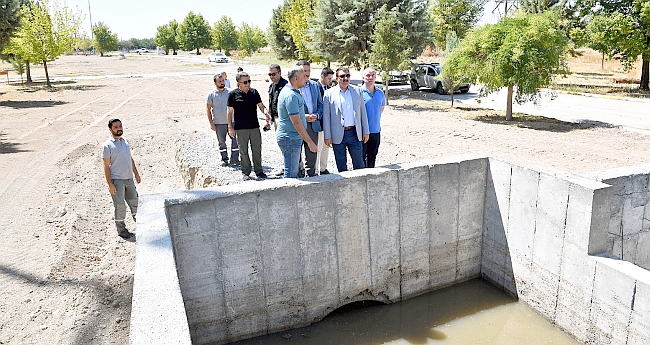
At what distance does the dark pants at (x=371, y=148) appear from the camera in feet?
22.3

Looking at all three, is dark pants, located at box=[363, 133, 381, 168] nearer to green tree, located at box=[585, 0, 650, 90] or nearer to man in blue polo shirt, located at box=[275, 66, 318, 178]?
man in blue polo shirt, located at box=[275, 66, 318, 178]

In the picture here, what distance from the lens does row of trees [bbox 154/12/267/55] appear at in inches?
3054

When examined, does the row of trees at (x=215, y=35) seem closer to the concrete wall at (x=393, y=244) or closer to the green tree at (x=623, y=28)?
the green tree at (x=623, y=28)

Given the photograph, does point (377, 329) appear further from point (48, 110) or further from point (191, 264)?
point (48, 110)

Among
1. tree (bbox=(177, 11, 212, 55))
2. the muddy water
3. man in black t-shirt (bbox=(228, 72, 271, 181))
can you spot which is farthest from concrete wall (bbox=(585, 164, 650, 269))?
tree (bbox=(177, 11, 212, 55))

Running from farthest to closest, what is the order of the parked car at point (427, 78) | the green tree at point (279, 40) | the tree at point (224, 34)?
1. the tree at point (224, 34)
2. the green tree at point (279, 40)
3. the parked car at point (427, 78)

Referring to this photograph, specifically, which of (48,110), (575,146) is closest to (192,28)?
(48,110)

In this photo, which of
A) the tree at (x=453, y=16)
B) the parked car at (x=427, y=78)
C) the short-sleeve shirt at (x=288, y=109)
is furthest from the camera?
the tree at (x=453, y=16)

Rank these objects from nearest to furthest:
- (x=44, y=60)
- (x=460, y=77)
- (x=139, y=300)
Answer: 1. (x=139, y=300)
2. (x=460, y=77)
3. (x=44, y=60)

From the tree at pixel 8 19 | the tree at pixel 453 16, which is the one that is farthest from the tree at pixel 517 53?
the tree at pixel 8 19

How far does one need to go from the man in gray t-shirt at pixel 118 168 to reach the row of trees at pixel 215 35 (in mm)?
69813

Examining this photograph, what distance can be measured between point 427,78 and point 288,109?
20365mm

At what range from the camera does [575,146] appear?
39.7ft

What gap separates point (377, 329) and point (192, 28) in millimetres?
85266
